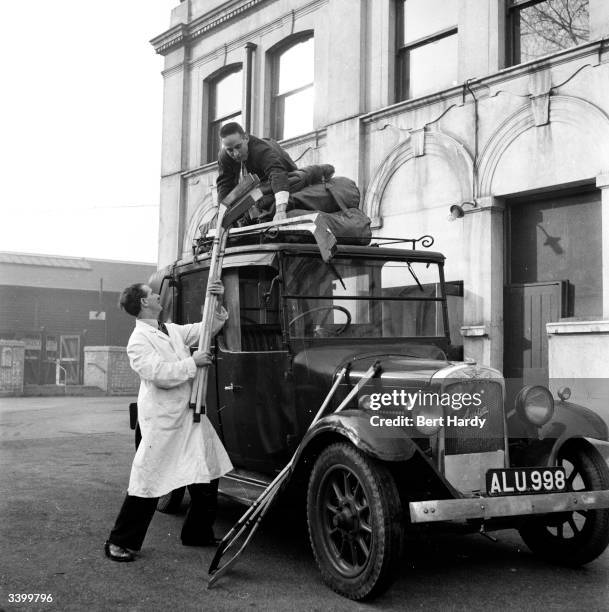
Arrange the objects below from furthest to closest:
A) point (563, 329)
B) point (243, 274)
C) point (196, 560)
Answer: point (563, 329), point (243, 274), point (196, 560)

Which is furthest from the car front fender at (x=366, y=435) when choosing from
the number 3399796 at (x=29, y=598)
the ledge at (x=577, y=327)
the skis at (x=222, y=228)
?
the ledge at (x=577, y=327)

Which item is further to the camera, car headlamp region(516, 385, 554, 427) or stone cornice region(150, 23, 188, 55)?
stone cornice region(150, 23, 188, 55)

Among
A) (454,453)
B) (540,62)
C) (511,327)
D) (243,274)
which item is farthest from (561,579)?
(540,62)

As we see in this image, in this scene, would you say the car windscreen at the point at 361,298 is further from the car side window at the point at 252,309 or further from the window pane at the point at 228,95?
the window pane at the point at 228,95

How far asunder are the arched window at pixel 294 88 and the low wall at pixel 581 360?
20.4 feet

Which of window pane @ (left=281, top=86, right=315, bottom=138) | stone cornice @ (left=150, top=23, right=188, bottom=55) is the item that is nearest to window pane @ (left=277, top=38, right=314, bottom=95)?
window pane @ (left=281, top=86, right=315, bottom=138)

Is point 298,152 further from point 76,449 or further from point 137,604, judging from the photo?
point 137,604

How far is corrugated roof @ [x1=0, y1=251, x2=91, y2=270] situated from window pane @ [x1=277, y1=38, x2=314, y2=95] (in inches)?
1008

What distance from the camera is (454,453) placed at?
4.59 meters

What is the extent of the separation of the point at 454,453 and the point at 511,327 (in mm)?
6094

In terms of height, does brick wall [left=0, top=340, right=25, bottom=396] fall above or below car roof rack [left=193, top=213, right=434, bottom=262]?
below

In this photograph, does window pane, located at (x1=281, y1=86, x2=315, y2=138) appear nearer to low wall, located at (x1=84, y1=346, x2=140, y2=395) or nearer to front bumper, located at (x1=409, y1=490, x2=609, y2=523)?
front bumper, located at (x1=409, y1=490, x2=609, y2=523)

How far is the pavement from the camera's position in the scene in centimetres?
→ 425

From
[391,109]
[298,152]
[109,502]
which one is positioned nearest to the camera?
[109,502]
